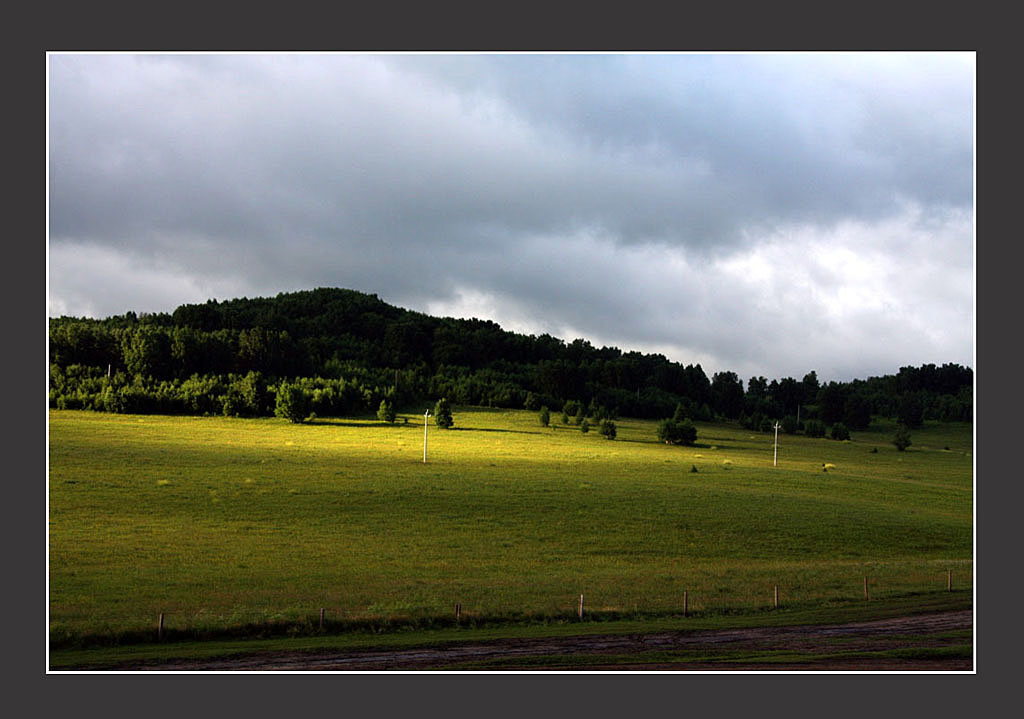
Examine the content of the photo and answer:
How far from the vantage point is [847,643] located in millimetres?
12938

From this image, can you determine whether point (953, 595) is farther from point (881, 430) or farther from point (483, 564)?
point (881, 430)

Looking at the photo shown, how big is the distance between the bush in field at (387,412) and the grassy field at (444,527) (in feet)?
3.60

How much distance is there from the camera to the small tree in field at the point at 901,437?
4510 centimetres

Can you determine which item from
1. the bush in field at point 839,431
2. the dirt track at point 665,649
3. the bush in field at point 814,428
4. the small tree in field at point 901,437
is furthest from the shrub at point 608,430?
the dirt track at point 665,649

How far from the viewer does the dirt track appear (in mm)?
11523

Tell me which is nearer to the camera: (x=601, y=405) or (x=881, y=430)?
(x=881, y=430)

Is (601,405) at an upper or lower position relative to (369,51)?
lower

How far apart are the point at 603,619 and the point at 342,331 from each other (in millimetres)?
53013

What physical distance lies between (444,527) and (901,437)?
33.6 meters

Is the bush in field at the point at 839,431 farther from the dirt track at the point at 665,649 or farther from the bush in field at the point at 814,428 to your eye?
the dirt track at the point at 665,649

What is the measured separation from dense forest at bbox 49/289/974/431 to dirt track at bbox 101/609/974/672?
13857 millimetres

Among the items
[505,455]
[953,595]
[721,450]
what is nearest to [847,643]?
[953,595]

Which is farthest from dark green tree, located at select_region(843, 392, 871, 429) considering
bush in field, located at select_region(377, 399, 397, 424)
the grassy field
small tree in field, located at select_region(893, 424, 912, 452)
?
bush in field, located at select_region(377, 399, 397, 424)

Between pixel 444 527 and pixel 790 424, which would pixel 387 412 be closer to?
pixel 444 527
